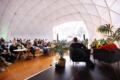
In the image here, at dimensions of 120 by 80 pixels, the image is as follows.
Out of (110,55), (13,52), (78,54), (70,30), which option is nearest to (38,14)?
(13,52)

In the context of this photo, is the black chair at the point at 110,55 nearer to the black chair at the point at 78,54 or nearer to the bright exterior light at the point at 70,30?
the black chair at the point at 78,54

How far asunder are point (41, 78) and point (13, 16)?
13.5 metres

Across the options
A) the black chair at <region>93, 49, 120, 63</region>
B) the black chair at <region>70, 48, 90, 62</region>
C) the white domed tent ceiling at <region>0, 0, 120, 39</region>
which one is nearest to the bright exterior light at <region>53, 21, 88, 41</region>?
the white domed tent ceiling at <region>0, 0, 120, 39</region>

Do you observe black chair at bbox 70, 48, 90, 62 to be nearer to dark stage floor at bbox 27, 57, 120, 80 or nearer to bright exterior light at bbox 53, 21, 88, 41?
dark stage floor at bbox 27, 57, 120, 80

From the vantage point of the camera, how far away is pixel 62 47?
3.77m

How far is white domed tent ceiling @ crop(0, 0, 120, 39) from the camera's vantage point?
37.3ft

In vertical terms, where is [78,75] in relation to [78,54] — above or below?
below

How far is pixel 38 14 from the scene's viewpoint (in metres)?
16.3

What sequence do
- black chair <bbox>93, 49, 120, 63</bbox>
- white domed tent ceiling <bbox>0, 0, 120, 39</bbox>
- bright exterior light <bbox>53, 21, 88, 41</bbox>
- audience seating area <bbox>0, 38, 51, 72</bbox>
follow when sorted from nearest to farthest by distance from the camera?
1. black chair <bbox>93, 49, 120, 63</bbox>
2. audience seating area <bbox>0, 38, 51, 72</bbox>
3. white domed tent ceiling <bbox>0, 0, 120, 39</bbox>
4. bright exterior light <bbox>53, 21, 88, 41</bbox>

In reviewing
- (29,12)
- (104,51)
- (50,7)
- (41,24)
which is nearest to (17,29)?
(29,12)

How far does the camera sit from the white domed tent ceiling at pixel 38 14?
11.4 metres

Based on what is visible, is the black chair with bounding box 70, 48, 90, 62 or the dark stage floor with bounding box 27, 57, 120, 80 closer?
the dark stage floor with bounding box 27, 57, 120, 80

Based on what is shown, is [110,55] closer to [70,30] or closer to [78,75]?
[78,75]

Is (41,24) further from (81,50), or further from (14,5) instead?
(81,50)
